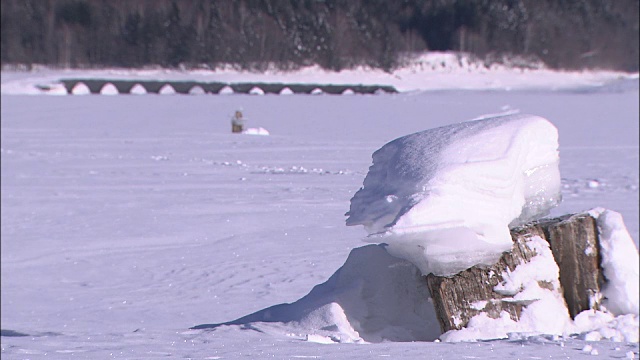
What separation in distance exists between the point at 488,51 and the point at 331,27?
1111cm

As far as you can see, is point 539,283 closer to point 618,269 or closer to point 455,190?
point 618,269

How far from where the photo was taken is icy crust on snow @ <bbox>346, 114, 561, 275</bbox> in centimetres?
451

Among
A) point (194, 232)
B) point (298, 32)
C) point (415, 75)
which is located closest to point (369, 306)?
point (194, 232)

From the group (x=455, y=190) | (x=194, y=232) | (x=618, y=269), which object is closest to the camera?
(x=455, y=190)

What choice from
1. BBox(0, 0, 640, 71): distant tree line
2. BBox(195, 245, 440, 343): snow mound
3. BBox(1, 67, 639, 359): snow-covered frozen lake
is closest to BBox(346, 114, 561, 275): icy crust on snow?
BBox(195, 245, 440, 343): snow mound

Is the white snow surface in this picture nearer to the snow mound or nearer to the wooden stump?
the wooden stump

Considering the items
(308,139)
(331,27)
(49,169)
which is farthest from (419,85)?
(49,169)

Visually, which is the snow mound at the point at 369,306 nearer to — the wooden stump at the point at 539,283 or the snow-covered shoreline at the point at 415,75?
the wooden stump at the point at 539,283

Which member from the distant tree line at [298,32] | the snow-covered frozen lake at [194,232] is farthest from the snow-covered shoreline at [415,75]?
the snow-covered frozen lake at [194,232]

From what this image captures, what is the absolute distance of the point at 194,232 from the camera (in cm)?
894

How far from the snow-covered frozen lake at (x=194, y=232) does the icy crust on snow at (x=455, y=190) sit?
48cm

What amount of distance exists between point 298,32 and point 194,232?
172 feet

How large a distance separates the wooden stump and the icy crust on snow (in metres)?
0.08

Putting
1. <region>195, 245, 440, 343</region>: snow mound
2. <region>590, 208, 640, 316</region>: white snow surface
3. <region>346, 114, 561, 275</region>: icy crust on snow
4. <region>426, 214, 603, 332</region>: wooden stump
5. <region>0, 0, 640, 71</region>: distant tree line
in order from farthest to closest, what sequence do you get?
<region>0, 0, 640, 71</region>: distant tree line, <region>590, 208, 640, 316</region>: white snow surface, <region>195, 245, 440, 343</region>: snow mound, <region>426, 214, 603, 332</region>: wooden stump, <region>346, 114, 561, 275</region>: icy crust on snow
